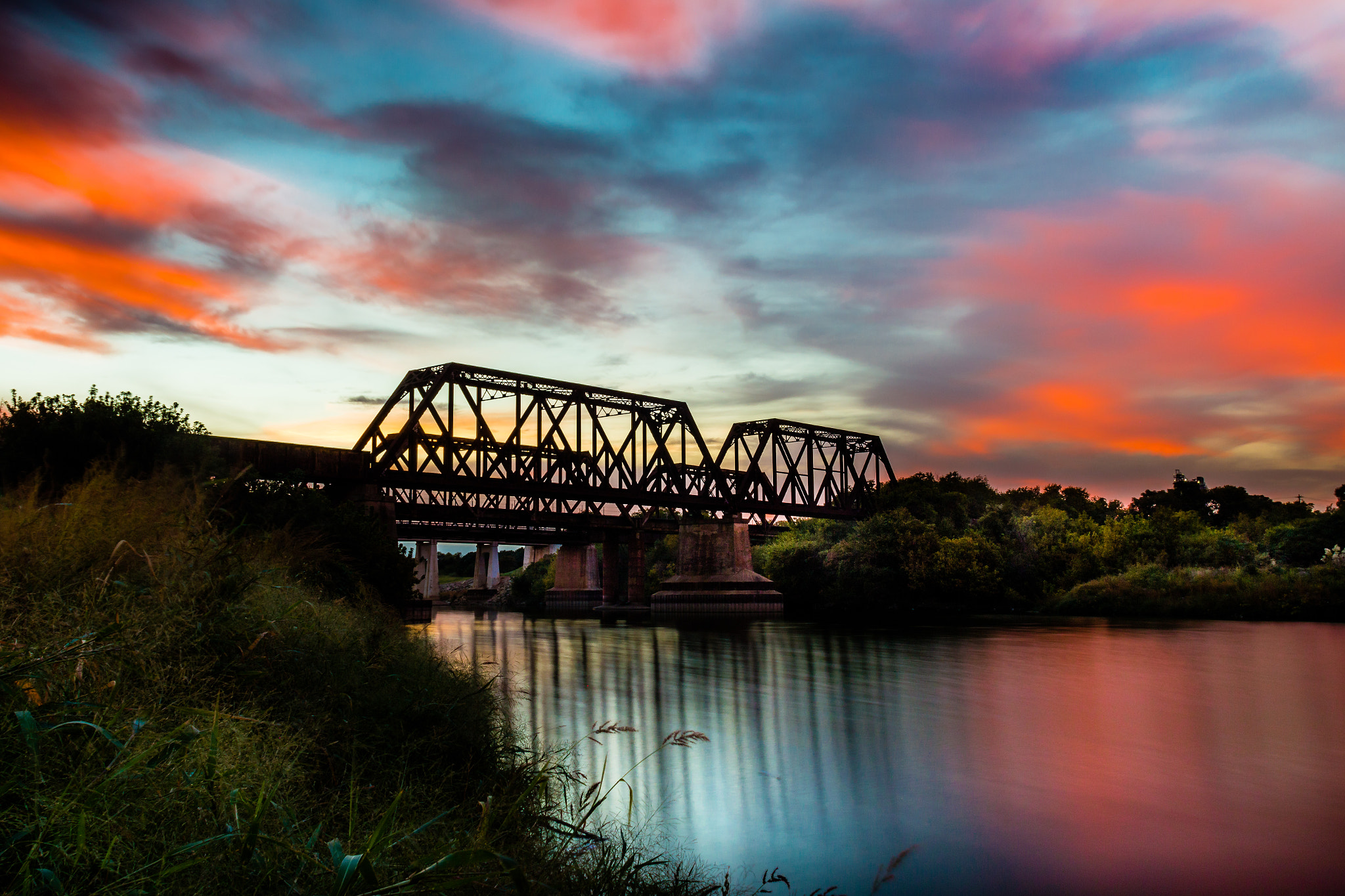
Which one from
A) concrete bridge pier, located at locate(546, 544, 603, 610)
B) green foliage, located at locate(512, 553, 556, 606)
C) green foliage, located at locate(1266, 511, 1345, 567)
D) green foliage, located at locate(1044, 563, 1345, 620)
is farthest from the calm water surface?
green foliage, located at locate(512, 553, 556, 606)

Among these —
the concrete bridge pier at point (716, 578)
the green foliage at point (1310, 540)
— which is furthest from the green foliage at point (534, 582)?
the green foliage at point (1310, 540)

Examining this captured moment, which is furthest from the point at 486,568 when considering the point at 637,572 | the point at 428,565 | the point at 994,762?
the point at 994,762

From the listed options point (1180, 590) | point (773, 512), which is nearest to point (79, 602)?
point (1180, 590)

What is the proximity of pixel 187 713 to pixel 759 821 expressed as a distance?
7560mm

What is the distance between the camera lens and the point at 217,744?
16.7 ft

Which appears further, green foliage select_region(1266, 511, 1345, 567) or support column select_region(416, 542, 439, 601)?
support column select_region(416, 542, 439, 601)

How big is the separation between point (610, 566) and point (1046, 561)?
146ft

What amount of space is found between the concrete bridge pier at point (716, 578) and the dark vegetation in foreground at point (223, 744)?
210ft

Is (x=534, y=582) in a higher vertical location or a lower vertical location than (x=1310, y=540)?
lower

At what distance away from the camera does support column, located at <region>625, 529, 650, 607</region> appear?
89.8m

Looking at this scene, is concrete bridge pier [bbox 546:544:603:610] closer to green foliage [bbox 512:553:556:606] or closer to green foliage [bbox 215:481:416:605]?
green foliage [bbox 512:553:556:606]

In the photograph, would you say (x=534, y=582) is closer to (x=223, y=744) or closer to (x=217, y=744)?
(x=223, y=744)

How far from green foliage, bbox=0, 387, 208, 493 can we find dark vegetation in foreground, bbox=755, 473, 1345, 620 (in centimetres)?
5777

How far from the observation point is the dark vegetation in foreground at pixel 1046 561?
56312 mm
